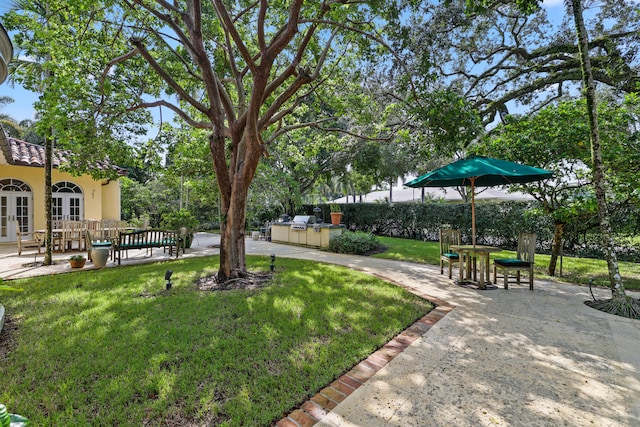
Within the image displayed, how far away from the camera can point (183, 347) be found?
10.3 feet

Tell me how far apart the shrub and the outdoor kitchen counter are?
→ 0.44 meters

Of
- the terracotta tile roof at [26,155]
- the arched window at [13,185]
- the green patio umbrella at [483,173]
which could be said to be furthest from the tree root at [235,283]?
the arched window at [13,185]

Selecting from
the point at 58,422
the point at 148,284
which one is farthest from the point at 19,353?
the point at 148,284

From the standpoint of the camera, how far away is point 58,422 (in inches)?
80.9

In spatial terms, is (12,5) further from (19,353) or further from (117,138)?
(19,353)

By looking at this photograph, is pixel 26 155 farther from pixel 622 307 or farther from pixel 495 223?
pixel 495 223

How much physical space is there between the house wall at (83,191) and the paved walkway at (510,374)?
563 inches

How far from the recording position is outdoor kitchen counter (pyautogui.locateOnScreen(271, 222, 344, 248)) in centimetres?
1108

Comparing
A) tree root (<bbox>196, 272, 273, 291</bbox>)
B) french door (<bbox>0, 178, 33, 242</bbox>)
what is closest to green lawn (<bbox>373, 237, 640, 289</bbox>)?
tree root (<bbox>196, 272, 273, 291</bbox>)

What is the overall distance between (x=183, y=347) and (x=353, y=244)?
24.6 feet

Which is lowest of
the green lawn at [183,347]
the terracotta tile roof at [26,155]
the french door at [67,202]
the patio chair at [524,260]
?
the green lawn at [183,347]

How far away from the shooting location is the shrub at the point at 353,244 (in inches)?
397

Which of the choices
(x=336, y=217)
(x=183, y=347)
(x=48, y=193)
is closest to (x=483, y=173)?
(x=183, y=347)

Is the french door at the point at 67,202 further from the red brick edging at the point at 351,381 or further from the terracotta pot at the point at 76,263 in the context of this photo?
the red brick edging at the point at 351,381
